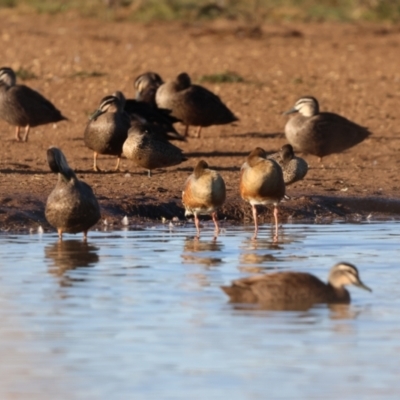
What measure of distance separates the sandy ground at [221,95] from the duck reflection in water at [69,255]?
1.15 meters

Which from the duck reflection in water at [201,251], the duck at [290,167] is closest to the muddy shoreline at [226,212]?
the duck at [290,167]

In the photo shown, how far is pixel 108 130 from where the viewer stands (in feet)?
51.9

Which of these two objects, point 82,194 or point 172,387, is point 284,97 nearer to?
point 82,194

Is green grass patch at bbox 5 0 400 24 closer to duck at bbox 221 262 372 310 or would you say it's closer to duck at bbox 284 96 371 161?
duck at bbox 284 96 371 161

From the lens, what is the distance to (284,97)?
20.9 m

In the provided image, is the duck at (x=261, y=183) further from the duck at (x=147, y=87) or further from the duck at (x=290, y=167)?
the duck at (x=147, y=87)

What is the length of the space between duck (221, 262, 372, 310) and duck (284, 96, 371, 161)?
7.91 metres

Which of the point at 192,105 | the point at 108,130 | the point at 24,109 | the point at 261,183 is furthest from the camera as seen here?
the point at 192,105

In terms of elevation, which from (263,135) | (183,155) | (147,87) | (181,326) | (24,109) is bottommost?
(181,326)

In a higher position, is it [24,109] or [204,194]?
[24,109]

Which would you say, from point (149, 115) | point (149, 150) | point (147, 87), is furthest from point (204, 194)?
point (147, 87)

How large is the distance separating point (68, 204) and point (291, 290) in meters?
3.24

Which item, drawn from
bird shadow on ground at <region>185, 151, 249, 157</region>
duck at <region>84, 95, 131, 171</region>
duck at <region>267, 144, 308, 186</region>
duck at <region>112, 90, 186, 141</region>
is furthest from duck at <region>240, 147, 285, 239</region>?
bird shadow on ground at <region>185, 151, 249, 157</region>

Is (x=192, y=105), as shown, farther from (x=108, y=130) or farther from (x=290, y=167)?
(x=290, y=167)
